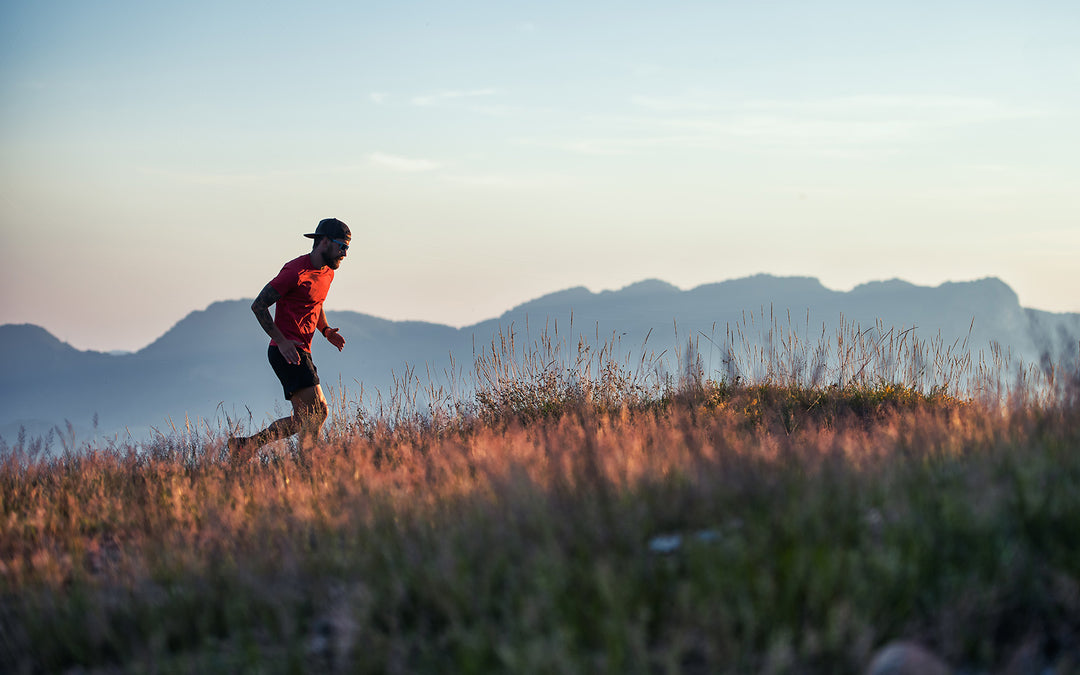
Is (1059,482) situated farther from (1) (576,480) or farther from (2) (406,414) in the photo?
(2) (406,414)

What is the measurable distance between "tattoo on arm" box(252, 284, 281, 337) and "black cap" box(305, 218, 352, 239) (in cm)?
80

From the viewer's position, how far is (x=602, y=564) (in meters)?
3.24

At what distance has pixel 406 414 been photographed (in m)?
10.1

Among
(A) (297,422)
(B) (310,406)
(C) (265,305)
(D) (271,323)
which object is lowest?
(A) (297,422)

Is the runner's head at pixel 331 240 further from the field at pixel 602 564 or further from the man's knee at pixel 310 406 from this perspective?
the field at pixel 602 564

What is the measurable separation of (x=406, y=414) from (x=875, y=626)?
7.73 meters

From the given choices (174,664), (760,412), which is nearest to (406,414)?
(760,412)

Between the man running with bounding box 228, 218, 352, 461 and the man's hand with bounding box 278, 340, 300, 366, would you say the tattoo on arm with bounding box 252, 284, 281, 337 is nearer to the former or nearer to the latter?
the man running with bounding box 228, 218, 352, 461

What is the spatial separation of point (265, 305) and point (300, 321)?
0.43m

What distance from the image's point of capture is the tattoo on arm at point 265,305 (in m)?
7.82

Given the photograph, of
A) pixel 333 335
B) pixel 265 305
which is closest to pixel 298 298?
pixel 265 305

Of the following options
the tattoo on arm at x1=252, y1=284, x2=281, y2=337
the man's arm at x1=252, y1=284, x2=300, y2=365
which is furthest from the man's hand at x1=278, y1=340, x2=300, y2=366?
the tattoo on arm at x1=252, y1=284, x2=281, y2=337

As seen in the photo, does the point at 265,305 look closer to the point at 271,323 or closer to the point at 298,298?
the point at 271,323

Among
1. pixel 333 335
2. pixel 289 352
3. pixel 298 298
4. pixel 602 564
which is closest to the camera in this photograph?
pixel 602 564
